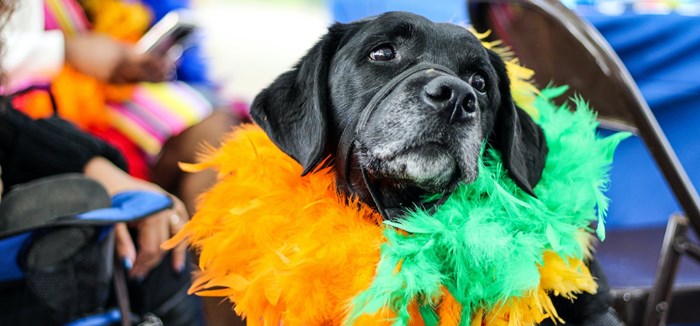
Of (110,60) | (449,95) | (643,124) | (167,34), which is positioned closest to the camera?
(449,95)

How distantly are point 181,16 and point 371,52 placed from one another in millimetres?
1552

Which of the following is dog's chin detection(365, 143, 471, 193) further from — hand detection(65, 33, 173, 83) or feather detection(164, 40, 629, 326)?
hand detection(65, 33, 173, 83)

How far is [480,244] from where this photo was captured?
124 cm

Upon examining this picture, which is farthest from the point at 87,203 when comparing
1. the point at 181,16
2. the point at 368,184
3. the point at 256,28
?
the point at 256,28

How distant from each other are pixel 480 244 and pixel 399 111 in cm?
26

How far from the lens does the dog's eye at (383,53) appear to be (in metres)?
1.38

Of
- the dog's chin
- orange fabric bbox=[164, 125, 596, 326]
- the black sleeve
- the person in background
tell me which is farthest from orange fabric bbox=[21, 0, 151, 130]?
the dog's chin

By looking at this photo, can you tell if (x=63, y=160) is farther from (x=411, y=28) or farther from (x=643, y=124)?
(x=643, y=124)

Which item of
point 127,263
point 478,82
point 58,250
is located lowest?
point 127,263

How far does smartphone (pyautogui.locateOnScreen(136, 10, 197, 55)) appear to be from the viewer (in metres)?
2.60

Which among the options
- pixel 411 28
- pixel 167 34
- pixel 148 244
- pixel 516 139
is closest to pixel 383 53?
pixel 411 28

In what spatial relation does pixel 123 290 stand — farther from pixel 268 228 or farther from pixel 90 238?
pixel 268 228

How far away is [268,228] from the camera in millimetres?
1355

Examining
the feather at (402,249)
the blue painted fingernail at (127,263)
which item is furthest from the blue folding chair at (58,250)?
the feather at (402,249)
